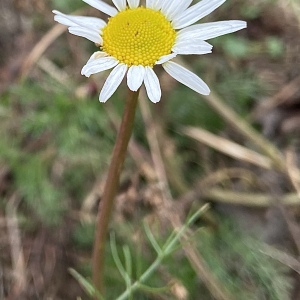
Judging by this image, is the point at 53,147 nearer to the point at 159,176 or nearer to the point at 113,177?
the point at 159,176

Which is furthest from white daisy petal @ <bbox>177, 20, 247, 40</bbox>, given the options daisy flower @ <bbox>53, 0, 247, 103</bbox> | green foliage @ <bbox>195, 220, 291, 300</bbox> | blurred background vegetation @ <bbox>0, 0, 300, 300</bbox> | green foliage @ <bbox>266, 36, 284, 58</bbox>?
green foliage @ <bbox>266, 36, 284, 58</bbox>

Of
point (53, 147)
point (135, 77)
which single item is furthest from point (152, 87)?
point (53, 147)

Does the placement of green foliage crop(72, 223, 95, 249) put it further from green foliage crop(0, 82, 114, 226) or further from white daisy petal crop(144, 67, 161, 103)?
white daisy petal crop(144, 67, 161, 103)

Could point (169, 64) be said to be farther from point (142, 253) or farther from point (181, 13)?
point (142, 253)

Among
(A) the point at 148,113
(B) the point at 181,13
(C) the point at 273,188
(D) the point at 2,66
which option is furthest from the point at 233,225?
(D) the point at 2,66

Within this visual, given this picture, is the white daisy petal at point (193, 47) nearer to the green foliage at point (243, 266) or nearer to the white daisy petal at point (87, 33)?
the white daisy petal at point (87, 33)

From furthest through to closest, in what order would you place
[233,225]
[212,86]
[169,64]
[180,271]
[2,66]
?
[2,66] → [212,86] → [233,225] → [180,271] → [169,64]
